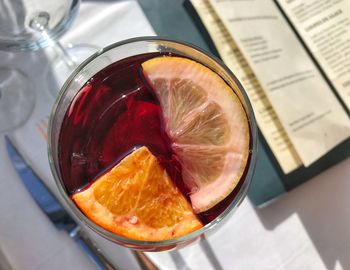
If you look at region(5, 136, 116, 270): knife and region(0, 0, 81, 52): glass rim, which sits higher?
region(0, 0, 81, 52): glass rim

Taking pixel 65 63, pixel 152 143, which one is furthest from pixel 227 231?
pixel 65 63

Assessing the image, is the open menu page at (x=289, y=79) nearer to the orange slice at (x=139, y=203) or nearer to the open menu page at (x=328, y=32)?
the open menu page at (x=328, y=32)

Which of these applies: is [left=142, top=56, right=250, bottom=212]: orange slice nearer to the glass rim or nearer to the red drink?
the red drink

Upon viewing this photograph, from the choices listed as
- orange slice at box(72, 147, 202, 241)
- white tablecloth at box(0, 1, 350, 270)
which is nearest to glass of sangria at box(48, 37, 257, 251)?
orange slice at box(72, 147, 202, 241)

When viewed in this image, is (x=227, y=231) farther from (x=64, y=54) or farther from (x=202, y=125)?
(x=64, y=54)

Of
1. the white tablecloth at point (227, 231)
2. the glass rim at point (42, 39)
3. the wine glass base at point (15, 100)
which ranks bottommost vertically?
the white tablecloth at point (227, 231)

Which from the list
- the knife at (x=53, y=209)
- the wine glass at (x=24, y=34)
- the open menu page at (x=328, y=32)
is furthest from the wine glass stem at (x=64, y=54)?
the open menu page at (x=328, y=32)
